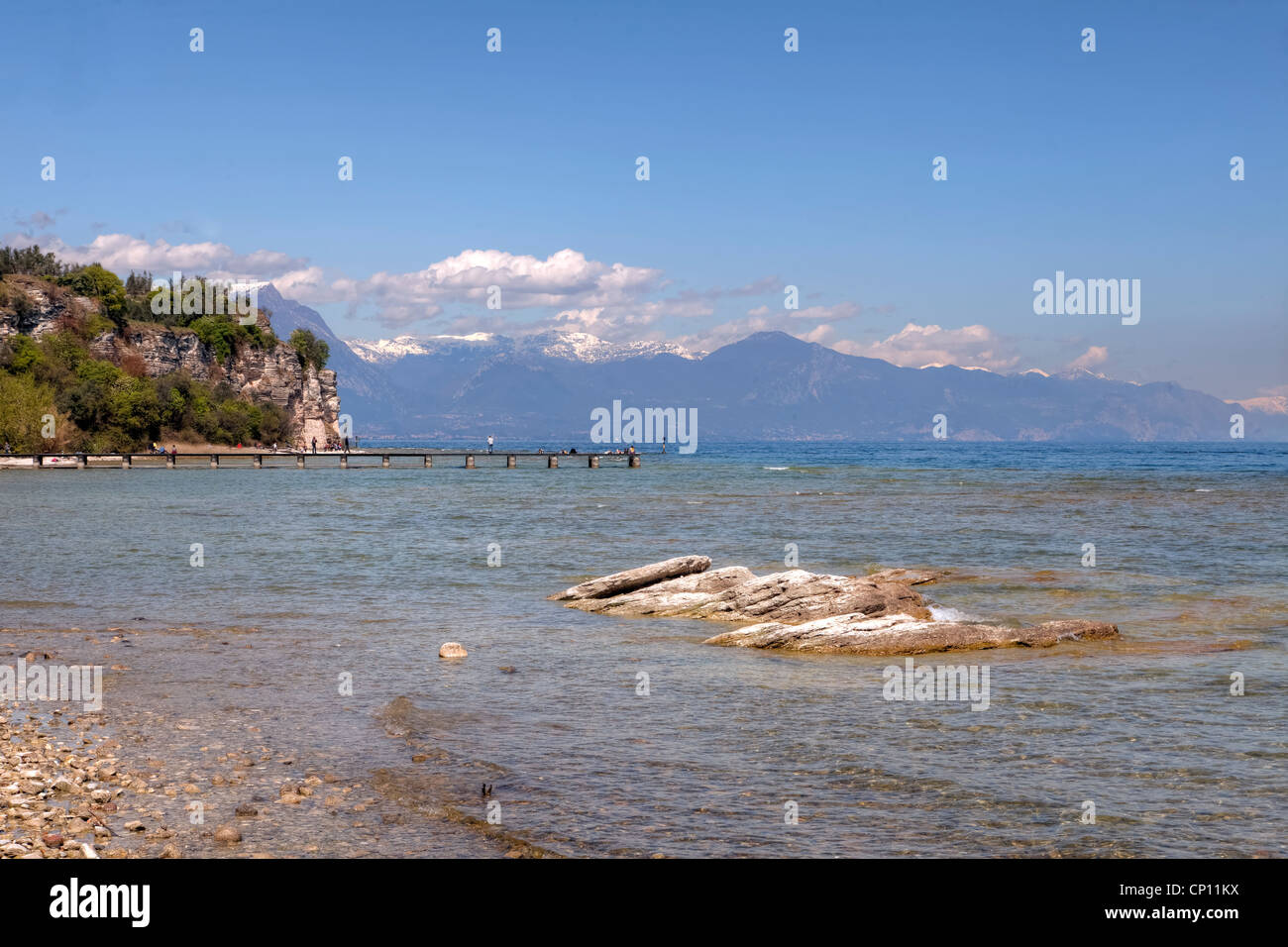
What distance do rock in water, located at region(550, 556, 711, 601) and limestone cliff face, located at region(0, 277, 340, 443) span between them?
496 feet

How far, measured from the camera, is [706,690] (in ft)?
50.9

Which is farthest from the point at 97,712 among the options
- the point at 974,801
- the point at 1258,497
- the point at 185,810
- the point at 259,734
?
the point at 1258,497

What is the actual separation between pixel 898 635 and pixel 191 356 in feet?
574

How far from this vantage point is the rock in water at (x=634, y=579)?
24594mm

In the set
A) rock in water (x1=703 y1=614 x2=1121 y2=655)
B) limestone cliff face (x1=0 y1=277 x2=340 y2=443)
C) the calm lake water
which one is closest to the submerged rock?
rock in water (x1=703 y1=614 x2=1121 y2=655)

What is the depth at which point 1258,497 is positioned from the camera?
2670 inches

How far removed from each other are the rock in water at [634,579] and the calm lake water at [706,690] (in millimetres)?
903

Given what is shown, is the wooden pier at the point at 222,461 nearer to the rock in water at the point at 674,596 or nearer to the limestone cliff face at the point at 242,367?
the limestone cliff face at the point at 242,367

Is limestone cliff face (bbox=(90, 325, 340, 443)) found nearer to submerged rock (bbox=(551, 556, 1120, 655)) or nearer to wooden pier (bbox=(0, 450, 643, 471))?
wooden pier (bbox=(0, 450, 643, 471))

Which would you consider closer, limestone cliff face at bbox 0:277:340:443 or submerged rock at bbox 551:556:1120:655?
submerged rock at bbox 551:556:1120:655

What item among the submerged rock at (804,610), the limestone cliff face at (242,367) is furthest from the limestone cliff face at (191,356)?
the submerged rock at (804,610)

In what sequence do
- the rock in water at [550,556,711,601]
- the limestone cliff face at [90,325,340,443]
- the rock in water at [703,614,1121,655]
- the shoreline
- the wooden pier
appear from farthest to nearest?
the limestone cliff face at [90,325,340,443], the wooden pier, the rock in water at [550,556,711,601], the rock in water at [703,614,1121,655], the shoreline

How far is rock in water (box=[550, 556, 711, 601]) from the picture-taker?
24.6 meters
